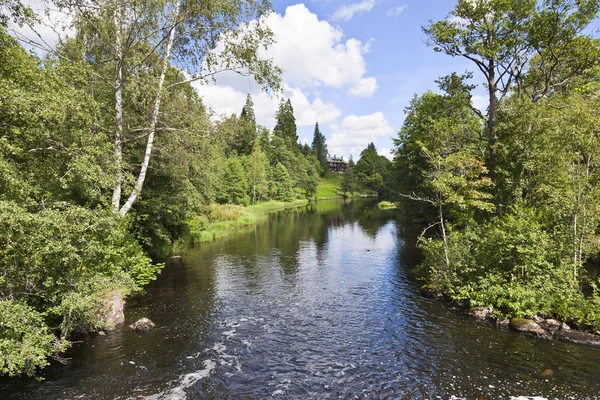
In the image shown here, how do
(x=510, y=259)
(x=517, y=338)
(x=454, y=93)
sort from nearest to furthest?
(x=517, y=338), (x=510, y=259), (x=454, y=93)

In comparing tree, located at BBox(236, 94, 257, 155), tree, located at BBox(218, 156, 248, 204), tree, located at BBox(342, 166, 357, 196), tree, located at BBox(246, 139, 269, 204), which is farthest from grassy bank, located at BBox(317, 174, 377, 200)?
tree, located at BBox(218, 156, 248, 204)

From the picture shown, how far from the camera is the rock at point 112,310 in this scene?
15.4 m

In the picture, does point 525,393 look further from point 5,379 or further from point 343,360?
point 5,379

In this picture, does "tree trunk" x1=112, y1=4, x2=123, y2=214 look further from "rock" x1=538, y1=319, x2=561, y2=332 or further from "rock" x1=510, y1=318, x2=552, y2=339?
"rock" x1=538, y1=319, x2=561, y2=332

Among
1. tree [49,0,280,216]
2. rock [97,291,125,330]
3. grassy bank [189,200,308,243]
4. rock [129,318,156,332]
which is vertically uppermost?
tree [49,0,280,216]

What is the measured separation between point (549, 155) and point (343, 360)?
17.4 m

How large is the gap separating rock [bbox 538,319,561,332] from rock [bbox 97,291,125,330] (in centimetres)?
1999

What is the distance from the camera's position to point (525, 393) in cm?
1080

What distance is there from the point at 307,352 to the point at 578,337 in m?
11.7

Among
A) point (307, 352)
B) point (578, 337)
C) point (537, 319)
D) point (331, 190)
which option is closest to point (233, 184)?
point (307, 352)

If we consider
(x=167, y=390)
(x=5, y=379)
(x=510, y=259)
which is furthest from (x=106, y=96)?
(x=510, y=259)

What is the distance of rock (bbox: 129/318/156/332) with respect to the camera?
15556 millimetres

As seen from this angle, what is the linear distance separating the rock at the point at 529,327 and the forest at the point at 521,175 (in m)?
0.52

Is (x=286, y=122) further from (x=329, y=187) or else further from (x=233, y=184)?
(x=233, y=184)
